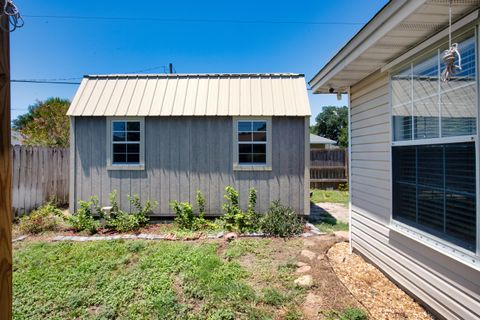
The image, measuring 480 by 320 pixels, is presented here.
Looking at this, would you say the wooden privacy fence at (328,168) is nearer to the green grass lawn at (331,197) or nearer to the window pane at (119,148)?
the green grass lawn at (331,197)

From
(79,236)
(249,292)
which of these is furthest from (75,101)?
(249,292)

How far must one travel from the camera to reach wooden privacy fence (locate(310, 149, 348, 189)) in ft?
37.8

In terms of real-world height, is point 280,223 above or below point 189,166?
below

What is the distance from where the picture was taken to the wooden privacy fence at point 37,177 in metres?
6.30

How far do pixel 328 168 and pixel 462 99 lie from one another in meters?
9.56

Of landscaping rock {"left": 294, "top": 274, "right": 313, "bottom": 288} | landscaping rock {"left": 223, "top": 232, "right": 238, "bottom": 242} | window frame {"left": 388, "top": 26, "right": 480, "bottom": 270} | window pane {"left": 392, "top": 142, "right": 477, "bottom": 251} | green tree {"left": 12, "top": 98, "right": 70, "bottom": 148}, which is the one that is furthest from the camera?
green tree {"left": 12, "top": 98, "right": 70, "bottom": 148}

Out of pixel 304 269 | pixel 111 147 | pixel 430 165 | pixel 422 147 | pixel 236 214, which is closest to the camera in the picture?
pixel 430 165

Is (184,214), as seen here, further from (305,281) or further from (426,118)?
(426,118)

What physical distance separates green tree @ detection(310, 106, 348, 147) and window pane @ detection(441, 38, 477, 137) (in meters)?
36.9

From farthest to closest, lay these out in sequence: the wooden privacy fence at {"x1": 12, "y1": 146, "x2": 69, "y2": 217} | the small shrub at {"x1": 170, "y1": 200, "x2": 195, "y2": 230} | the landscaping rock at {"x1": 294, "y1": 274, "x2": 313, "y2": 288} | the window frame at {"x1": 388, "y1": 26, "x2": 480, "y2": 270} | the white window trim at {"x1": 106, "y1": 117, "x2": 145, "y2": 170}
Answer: the white window trim at {"x1": 106, "y1": 117, "x2": 145, "y2": 170}
the wooden privacy fence at {"x1": 12, "y1": 146, "x2": 69, "y2": 217}
the small shrub at {"x1": 170, "y1": 200, "x2": 195, "y2": 230}
the landscaping rock at {"x1": 294, "y1": 274, "x2": 313, "y2": 288}
the window frame at {"x1": 388, "y1": 26, "x2": 480, "y2": 270}

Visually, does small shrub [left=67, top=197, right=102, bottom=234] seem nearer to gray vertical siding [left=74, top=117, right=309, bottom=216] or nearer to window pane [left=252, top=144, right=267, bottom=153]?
gray vertical siding [left=74, top=117, right=309, bottom=216]

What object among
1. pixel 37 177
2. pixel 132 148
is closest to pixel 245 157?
pixel 132 148

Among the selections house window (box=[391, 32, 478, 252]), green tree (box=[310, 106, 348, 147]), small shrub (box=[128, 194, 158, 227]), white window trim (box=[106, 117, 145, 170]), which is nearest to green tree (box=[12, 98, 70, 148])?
white window trim (box=[106, 117, 145, 170])

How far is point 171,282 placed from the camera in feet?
10.9
